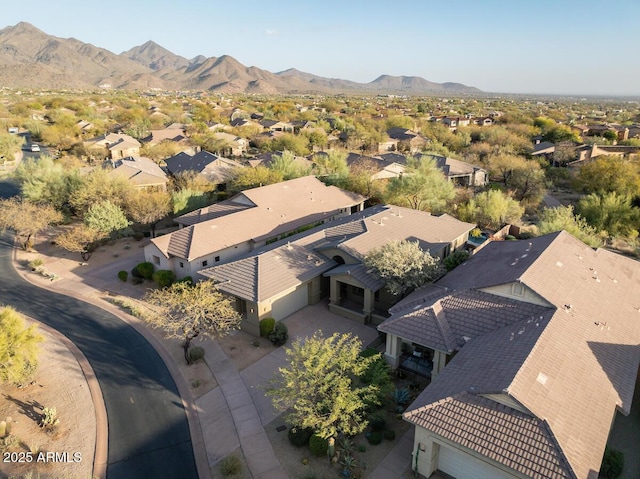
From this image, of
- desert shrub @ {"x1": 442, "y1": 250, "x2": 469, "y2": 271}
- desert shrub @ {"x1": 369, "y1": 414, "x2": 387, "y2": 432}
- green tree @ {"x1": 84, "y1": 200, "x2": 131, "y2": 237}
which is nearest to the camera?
desert shrub @ {"x1": 369, "y1": 414, "x2": 387, "y2": 432}

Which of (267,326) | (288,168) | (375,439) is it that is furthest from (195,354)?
(288,168)

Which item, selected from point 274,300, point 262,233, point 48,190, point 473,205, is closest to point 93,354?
point 274,300

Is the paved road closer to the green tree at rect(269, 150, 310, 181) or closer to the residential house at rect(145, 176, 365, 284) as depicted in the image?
the residential house at rect(145, 176, 365, 284)

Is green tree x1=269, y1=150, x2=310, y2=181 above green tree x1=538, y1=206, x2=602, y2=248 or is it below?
above

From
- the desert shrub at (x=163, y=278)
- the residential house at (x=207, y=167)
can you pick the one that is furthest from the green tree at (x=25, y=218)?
the residential house at (x=207, y=167)

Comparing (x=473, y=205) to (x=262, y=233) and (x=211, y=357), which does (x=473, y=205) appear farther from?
(x=211, y=357)

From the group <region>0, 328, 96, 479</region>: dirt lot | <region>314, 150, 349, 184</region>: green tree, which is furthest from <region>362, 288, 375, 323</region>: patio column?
<region>314, 150, 349, 184</region>: green tree
